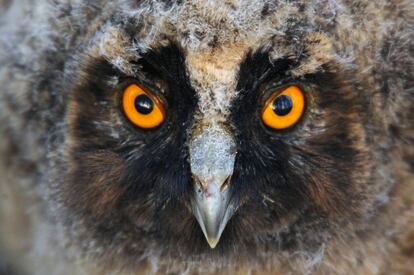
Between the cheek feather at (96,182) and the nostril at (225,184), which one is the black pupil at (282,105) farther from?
the cheek feather at (96,182)

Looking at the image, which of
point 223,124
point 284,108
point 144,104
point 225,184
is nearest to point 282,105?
point 284,108

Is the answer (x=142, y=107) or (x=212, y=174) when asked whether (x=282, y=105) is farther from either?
(x=142, y=107)

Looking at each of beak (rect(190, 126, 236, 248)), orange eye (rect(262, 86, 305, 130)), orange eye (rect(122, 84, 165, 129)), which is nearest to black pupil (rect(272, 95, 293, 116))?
orange eye (rect(262, 86, 305, 130))

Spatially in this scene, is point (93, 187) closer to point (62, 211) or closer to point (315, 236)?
point (62, 211)

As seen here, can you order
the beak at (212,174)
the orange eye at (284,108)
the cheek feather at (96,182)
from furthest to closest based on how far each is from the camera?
the cheek feather at (96,182) < the orange eye at (284,108) < the beak at (212,174)

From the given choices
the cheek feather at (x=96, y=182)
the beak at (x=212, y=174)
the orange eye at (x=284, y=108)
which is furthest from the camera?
the cheek feather at (x=96, y=182)

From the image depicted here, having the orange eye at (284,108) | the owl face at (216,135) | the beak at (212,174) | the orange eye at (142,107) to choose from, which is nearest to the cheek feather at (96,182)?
the owl face at (216,135)

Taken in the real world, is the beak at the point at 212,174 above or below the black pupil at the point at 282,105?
below
